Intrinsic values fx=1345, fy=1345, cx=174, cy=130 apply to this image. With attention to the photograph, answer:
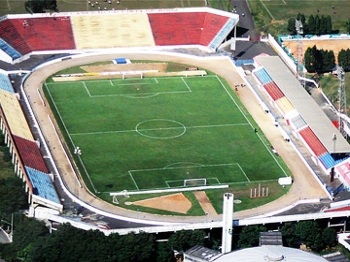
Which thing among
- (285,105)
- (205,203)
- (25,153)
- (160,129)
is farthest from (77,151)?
(285,105)

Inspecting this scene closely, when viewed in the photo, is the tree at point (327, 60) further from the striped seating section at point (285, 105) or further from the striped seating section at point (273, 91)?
the striped seating section at point (285, 105)

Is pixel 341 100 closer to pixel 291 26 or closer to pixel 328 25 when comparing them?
pixel 328 25

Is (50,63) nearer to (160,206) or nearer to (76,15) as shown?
(76,15)

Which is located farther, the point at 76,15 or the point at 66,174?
the point at 76,15

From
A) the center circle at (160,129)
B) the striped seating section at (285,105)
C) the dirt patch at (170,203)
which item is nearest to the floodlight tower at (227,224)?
the dirt patch at (170,203)

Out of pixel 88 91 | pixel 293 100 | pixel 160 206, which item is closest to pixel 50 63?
pixel 88 91

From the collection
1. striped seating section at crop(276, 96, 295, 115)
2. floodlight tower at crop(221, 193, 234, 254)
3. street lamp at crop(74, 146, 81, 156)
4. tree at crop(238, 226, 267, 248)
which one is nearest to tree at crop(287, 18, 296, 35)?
striped seating section at crop(276, 96, 295, 115)
